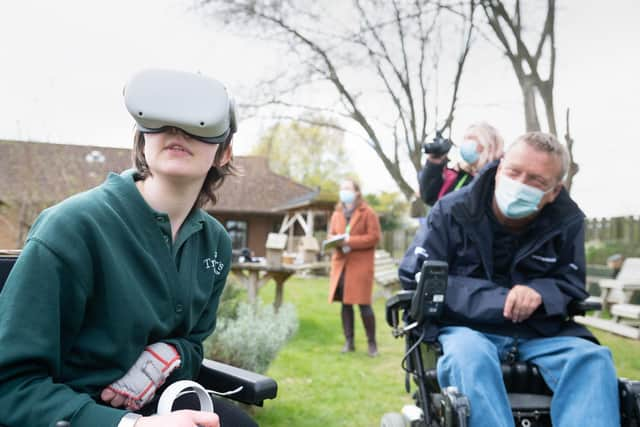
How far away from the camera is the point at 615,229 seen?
10.0 metres

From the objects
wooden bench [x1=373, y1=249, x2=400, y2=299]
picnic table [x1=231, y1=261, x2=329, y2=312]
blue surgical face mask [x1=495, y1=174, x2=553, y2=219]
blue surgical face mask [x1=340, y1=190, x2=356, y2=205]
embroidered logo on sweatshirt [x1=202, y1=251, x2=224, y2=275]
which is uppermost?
blue surgical face mask [x1=495, y1=174, x2=553, y2=219]

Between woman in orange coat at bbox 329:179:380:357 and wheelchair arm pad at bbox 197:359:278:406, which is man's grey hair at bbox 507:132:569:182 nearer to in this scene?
wheelchair arm pad at bbox 197:359:278:406

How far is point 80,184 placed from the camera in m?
5.75

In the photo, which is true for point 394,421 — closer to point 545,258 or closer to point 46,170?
point 545,258

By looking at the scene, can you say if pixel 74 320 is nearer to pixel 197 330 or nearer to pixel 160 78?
pixel 197 330

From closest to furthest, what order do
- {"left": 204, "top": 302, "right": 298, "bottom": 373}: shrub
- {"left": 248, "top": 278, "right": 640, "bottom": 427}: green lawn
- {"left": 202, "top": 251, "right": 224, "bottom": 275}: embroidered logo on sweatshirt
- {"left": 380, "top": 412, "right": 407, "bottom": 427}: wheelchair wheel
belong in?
{"left": 202, "top": 251, "right": 224, "bottom": 275}: embroidered logo on sweatshirt, {"left": 380, "top": 412, "right": 407, "bottom": 427}: wheelchair wheel, {"left": 204, "top": 302, "right": 298, "bottom": 373}: shrub, {"left": 248, "top": 278, "right": 640, "bottom": 427}: green lawn

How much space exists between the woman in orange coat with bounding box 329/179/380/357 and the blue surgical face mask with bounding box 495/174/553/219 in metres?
3.52

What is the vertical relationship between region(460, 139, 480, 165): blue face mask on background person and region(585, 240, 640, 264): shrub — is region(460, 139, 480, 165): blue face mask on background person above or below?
above

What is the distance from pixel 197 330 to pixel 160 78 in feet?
2.49

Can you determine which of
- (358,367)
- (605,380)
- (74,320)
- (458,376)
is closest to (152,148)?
(74,320)

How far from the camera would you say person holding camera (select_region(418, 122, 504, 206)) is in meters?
3.29

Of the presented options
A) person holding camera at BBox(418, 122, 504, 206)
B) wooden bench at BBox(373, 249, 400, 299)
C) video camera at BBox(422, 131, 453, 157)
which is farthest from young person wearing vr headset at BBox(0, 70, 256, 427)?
wooden bench at BBox(373, 249, 400, 299)

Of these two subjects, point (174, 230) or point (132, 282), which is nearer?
point (132, 282)

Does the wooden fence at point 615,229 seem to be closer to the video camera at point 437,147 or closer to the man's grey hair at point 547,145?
the video camera at point 437,147
